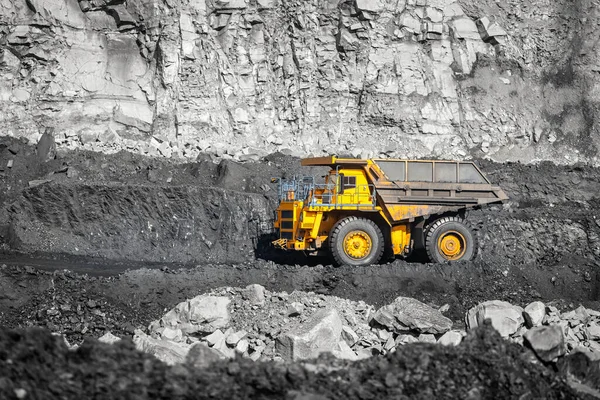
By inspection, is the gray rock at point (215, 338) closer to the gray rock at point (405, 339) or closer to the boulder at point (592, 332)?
the gray rock at point (405, 339)

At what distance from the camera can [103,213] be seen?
63.0 feet

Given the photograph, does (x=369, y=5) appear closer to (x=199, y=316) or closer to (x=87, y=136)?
(x=87, y=136)

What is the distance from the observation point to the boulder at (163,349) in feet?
29.7

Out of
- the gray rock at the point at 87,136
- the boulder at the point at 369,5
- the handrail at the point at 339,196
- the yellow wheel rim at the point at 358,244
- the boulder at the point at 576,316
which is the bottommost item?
the boulder at the point at 576,316

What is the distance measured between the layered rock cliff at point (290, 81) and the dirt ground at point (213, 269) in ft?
10.3

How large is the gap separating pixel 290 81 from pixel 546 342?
1904 centimetres

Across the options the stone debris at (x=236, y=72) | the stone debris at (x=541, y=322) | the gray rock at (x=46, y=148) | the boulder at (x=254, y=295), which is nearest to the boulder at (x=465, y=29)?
the stone debris at (x=236, y=72)

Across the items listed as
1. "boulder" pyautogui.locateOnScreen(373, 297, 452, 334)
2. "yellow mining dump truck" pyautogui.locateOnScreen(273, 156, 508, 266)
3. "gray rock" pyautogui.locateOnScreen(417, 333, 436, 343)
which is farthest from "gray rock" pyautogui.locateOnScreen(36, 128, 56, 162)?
"gray rock" pyautogui.locateOnScreen(417, 333, 436, 343)

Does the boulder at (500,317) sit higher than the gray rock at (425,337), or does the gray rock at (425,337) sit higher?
the boulder at (500,317)

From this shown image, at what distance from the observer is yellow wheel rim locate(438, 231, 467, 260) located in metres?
15.8

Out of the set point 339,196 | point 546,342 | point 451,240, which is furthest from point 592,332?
point 339,196

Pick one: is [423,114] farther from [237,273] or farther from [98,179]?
[237,273]

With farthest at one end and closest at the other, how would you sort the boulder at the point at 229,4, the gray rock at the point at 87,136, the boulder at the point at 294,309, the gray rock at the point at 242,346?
the boulder at the point at 229,4, the gray rock at the point at 87,136, the boulder at the point at 294,309, the gray rock at the point at 242,346

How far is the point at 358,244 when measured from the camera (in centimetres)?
1554
